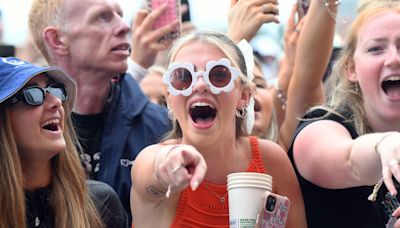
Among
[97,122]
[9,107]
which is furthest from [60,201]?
[97,122]

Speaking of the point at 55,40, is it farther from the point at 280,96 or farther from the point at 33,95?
the point at 33,95

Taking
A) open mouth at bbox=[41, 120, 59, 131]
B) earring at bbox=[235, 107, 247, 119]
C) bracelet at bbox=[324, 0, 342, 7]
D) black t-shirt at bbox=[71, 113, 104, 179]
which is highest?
bracelet at bbox=[324, 0, 342, 7]

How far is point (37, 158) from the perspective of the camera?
3.46 metres

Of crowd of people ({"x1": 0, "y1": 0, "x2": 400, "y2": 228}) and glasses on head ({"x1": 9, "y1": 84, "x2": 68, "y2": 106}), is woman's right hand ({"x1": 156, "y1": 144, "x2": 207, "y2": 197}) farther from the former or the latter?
glasses on head ({"x1": 9, "y1": 84, "x2": 68, "y2": 106})

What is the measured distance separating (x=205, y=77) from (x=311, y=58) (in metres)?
1.16

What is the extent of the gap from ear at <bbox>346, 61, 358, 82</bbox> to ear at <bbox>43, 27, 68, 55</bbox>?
→ 1766mm

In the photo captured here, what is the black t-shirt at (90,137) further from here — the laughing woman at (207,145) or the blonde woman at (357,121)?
the blonde woman at (357,121)

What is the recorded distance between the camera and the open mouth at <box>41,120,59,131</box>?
11.3ft

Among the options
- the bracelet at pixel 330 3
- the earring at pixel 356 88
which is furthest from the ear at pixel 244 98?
the bracelet at pixel 330 3

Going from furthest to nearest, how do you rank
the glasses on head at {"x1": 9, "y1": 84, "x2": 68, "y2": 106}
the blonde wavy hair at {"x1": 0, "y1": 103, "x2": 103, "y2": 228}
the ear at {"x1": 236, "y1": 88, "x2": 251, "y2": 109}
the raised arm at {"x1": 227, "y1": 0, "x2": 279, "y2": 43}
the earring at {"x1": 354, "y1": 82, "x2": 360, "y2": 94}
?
the raised arm at {"x1": 227, "y1": 0, "x2": 279, "y2": 43} < the earring at {"x1": 354, "y1": 82, "x2": 360, "y2": 94} < the ear at {"x1": 236, "y1": 88, "x2": 251, "y2": 109} < the glasses on head at {"x1": 9, "y1": 84, "x2": 68, "y2": 106} < the blonde wavy hair at {"x1": 0, "y1": 103, "x2": 103, "y2": 228}

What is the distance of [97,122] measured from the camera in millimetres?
4590

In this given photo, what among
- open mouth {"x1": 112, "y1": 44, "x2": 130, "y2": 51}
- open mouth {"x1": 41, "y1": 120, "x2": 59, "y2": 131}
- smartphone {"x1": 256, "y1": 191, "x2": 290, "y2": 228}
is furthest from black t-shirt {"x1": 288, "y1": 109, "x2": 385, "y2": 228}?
open mouth {"x1": 112, "y1": 44, "x2": 130, "y2": 51}

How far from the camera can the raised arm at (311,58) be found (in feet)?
13.5

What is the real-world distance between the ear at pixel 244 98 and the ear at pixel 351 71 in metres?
0.54
